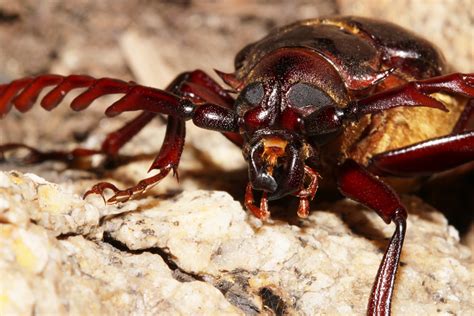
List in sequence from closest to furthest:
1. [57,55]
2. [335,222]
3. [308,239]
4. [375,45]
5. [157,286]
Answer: [157,286] < [308,239] < [335,222] < [375,45] < [57,55]

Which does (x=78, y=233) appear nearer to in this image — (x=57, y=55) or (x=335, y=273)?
(x=335, y=273)

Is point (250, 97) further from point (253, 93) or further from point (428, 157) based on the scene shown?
point (428, 157)

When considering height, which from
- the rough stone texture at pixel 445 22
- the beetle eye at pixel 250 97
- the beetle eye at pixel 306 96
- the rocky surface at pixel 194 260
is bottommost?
the rocky surface at pixel 194 260

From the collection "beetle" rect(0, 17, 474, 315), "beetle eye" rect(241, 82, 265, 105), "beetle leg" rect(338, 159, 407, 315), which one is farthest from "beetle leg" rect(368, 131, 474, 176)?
"beetle eye" rect(241, 82, 265, 105)

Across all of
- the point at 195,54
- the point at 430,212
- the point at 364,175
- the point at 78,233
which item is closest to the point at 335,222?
the point at 364,175

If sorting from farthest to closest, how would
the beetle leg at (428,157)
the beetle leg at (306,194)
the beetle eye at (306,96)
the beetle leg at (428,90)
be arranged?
the beetle leg at (428,157) < the beetle eye at (306,96) < the beetle leg at (306,194) < the beetle leg at (428,90)

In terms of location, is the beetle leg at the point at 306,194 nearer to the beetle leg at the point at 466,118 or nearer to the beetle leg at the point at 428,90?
the beetle leg at the point at 428,90

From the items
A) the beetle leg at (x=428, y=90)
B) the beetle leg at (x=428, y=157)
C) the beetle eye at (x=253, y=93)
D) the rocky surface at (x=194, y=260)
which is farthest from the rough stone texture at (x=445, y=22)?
the beetle eye at (x=253, y=93)
